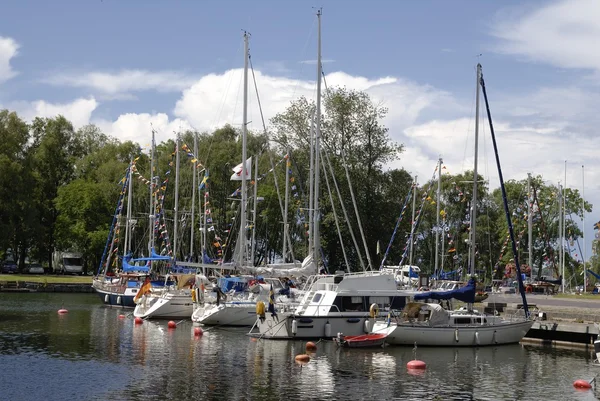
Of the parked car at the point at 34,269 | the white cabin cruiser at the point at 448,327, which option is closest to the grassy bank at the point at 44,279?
the parked car at the point at 34,269

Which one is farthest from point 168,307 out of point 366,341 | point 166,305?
point 366,341

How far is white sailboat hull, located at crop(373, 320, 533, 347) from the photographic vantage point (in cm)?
4341

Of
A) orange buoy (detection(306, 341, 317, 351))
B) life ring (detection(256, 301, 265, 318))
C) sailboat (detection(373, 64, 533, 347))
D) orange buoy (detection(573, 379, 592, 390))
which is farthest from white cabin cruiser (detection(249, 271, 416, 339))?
orange buoy (detection(573, 379, 592, 390))

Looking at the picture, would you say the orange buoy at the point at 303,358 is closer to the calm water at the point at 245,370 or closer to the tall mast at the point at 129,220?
the calm water at the point at 245,370

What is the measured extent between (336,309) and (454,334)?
6518 millimetres

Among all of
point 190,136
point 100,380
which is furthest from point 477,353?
point 190,136

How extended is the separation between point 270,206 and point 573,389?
6302cm

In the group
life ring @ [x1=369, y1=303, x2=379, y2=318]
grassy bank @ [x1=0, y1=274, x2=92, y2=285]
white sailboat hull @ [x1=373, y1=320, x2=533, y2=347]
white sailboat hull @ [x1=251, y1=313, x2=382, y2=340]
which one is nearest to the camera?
white sailboat hull @ [x1=373, y1=320, x2=533, y2=347]

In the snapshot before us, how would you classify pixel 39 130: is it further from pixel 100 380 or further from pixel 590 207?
pixel 100 380

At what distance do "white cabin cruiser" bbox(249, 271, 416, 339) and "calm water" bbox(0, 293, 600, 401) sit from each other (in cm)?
126

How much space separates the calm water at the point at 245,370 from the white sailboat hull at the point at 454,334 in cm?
60

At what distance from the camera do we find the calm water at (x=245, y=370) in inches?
1229

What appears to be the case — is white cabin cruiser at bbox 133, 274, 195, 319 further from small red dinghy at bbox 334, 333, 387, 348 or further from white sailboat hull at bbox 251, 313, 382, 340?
small red dinghy at bbox 334, 333, 387, 348

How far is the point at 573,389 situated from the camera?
33188 millimetres
